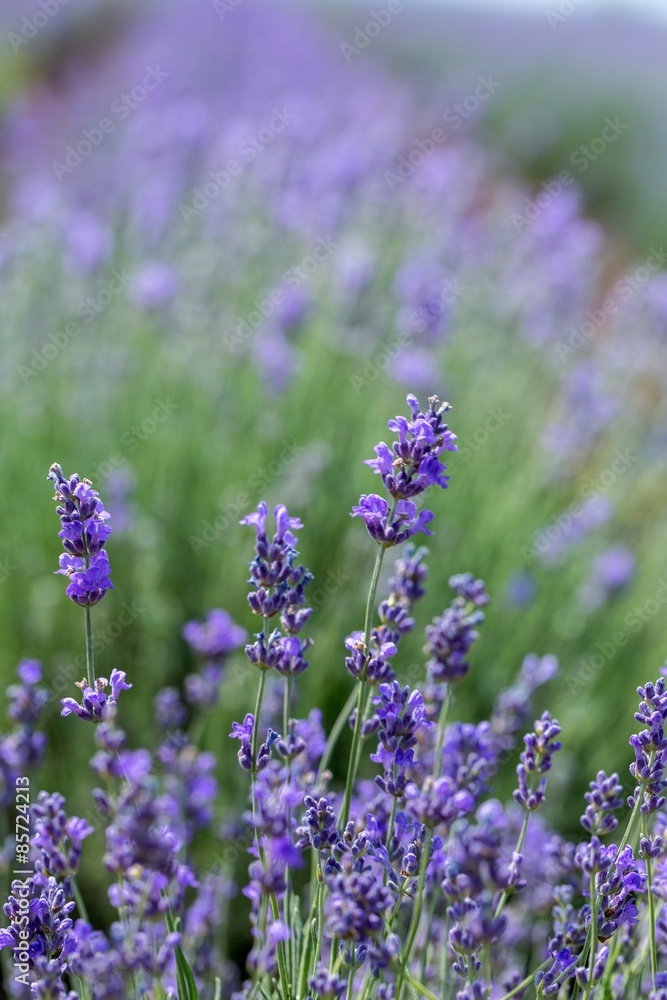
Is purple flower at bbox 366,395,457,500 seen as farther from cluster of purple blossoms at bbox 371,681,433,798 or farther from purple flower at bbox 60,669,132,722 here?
purple flower at bbox 60,669,132,722

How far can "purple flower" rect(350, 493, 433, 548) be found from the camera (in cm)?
128

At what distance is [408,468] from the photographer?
1.26 meters

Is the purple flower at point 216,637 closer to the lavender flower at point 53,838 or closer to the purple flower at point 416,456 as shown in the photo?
the lavender flower at point 53,838

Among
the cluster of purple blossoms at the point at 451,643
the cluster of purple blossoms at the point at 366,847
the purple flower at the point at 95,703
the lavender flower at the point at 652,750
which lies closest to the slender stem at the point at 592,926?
the cluster of purple blossoms at the point at 366,847

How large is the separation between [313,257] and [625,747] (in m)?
3.04

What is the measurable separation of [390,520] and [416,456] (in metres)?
0.09

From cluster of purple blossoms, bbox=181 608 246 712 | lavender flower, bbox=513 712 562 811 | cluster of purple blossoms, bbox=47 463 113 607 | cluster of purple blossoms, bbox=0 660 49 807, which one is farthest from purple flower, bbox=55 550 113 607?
cluster of purple blossoms, bbox=181 608 246 712

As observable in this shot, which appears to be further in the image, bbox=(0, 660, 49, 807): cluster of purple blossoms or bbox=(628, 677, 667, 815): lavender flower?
bbox=(0, 660, 49, 807): cluster of purple blossoms

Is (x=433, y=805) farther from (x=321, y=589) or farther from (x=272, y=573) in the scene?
(x=321, y=589)

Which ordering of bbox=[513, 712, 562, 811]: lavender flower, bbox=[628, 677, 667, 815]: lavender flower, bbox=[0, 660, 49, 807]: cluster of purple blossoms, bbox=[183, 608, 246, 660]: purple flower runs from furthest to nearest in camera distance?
bbox=[183, 608, 246, 660]: purple flower → bbox=[0, 660, 49, 807]: cluster of purple blossoms → bbox=[513, 712, 562, 811]: lavender flower → bbox=[628, 677, 667, 815]: lavender flower

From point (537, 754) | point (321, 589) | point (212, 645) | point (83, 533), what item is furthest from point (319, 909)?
point (321, 589)

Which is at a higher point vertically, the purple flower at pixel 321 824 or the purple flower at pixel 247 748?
the purple flower at pixel 247 748

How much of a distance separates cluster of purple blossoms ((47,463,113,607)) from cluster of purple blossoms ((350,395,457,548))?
307mm

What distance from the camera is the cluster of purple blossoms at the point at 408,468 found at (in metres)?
1.25
